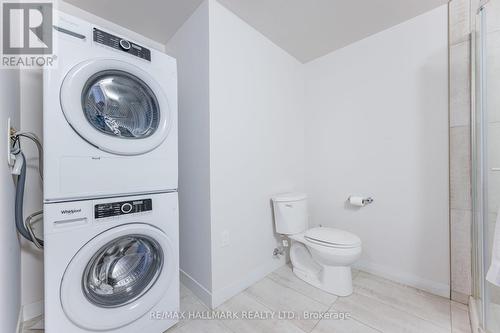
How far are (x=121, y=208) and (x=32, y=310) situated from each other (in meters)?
1.05

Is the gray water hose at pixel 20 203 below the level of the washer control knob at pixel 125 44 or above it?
below

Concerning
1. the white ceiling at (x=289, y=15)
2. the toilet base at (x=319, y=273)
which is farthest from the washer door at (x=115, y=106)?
the toilet base at (x=319, y=273)

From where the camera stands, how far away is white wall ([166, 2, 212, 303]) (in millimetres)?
1422

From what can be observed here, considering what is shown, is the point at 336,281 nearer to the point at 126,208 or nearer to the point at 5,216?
the point at 126,208

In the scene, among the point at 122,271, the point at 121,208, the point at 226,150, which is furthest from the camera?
the point at 226,150

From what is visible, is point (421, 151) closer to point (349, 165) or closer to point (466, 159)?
point (466, 159)

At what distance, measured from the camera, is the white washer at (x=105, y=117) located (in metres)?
0.84

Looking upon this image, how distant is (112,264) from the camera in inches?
41.6

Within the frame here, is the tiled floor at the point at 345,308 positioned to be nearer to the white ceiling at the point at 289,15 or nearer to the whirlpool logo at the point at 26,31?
the whirlpool logo at the point at 26,31

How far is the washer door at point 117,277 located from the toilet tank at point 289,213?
0.93 m

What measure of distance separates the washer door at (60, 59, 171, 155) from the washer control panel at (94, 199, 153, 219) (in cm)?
25

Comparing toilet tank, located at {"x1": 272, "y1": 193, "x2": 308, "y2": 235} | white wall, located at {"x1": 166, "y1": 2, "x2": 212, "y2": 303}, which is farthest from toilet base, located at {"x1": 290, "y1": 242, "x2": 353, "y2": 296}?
white wall, located at {"x1": 166, "y1": 2, "x2": 212, "y2": 303}

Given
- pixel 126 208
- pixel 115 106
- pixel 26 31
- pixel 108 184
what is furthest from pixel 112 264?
pixel 26 31

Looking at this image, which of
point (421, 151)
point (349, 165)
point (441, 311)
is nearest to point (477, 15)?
point (421, 151)
